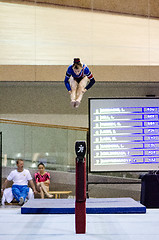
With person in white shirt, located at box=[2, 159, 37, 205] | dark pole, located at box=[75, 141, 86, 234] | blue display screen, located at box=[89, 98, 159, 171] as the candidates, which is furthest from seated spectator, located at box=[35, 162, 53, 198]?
dark pole, located at box=[75, 141, 86, 234]

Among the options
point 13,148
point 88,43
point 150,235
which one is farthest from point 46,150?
point 150,235

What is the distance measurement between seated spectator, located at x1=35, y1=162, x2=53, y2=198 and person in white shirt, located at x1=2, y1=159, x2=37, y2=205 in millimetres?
146

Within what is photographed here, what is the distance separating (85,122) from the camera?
8.16 metres

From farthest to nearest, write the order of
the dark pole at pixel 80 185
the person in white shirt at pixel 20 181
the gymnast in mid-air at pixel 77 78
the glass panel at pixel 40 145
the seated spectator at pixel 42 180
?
the glass panel at pixel 40 145, the seated spectator at pixel 42 180, the person in white shirt at pixel 20 181, the gymnast in mid-air at pixel 77 78, the dark pole at pixel 80 185

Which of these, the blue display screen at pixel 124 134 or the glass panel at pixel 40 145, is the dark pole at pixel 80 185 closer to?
the blue display screen at pixel 124 134

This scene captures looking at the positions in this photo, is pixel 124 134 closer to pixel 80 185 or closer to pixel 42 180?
pixel 42 180

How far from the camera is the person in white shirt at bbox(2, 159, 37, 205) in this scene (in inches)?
279

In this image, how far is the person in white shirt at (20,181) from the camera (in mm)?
7086

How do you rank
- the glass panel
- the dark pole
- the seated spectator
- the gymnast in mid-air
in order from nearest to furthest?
1. the dark pole
2. the gymnast in mid-air
3. the seated spectator
4. the glass panel

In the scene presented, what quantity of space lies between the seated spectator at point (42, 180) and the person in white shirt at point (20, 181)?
15 cm

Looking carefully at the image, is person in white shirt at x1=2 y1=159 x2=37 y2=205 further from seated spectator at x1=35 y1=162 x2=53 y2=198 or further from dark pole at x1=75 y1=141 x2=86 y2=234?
dark pole at x1=75 y1=141 x2=86 y2=234

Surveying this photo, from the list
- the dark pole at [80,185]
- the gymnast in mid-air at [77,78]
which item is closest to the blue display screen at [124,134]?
the gymnast in mid-air at [77,78]

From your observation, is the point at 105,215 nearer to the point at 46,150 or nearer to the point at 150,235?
the point at 150,235

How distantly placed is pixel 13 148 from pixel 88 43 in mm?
2832
